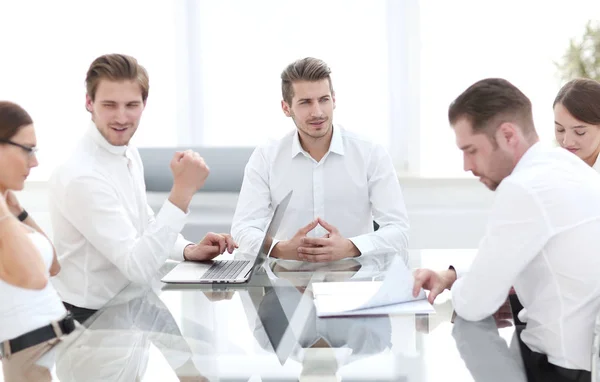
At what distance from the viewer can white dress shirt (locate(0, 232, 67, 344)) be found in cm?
151

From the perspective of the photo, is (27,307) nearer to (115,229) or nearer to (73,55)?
(115,229)

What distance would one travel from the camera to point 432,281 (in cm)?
203

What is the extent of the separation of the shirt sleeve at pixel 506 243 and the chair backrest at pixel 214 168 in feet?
9.63

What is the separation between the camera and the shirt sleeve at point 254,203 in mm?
3002

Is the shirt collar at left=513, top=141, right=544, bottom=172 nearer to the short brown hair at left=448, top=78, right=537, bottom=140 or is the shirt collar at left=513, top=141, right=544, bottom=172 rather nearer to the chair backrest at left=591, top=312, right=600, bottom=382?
the short brown hair at left=448, top=78, right=537, bottom=140

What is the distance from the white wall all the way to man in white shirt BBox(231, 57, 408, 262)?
1.64 metres

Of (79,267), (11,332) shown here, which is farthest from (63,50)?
(11,332)

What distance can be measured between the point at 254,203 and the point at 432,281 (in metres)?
1.26

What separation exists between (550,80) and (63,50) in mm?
3556

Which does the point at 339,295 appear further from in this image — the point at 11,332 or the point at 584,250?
the point at 11,332

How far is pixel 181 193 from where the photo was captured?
2.31 m

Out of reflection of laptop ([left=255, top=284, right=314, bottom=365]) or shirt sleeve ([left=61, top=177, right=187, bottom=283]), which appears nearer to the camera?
reflection of laptop ([left=255, top=284, right=314, bottom=365])

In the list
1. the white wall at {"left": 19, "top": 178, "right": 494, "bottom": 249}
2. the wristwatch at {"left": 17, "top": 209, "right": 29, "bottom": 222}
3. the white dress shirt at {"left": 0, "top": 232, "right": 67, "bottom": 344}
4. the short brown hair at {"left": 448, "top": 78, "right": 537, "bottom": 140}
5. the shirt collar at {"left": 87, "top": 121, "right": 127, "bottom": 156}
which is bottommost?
the white wall at {"left": 19, "top": 178, "right": 494, "bottom": 249}

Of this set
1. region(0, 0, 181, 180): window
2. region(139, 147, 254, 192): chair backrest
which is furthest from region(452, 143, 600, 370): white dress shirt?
region(0, 0, 181, 180): window
